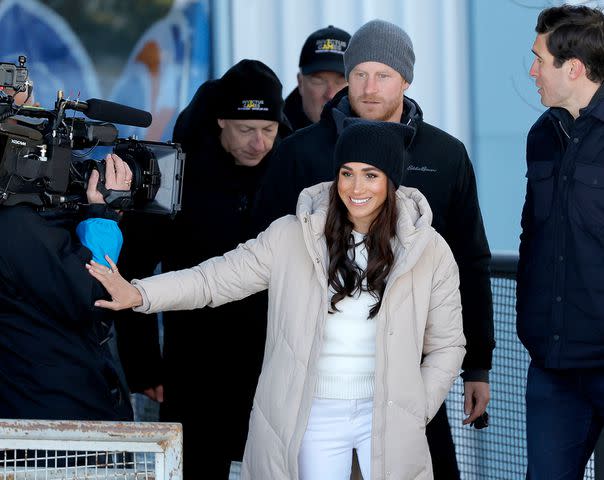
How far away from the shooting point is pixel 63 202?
10.6 ft

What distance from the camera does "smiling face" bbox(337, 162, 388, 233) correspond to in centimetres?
337

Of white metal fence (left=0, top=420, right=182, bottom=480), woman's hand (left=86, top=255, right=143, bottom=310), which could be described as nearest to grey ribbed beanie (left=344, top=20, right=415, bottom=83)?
woman's hand (left=86, top=255, right=143, bottom=310)

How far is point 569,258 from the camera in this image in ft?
11.4

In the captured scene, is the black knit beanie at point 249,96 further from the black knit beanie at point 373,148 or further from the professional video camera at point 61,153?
the black knit beanie at point 373,148

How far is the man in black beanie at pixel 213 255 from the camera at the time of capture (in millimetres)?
4488

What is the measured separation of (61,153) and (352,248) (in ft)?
2.70

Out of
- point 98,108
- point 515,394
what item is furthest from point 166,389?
point 98,108

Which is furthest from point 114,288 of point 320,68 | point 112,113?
point 320,68

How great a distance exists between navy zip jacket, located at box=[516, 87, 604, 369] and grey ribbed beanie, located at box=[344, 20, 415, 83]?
1.69 feet

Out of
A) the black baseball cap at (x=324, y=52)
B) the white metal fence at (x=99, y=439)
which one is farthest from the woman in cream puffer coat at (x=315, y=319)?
the black baseball cap at (x=324, y=52)

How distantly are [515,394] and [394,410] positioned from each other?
1.26 metres

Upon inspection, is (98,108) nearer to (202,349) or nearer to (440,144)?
(440,144)

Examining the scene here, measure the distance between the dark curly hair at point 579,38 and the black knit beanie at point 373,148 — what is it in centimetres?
51

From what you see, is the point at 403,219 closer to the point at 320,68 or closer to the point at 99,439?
the point at 99,439
